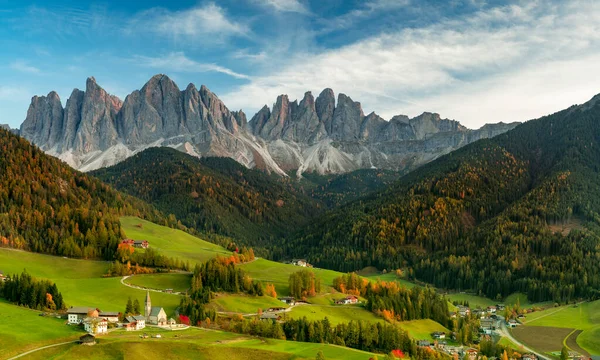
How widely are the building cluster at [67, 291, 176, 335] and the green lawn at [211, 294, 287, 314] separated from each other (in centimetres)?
1746

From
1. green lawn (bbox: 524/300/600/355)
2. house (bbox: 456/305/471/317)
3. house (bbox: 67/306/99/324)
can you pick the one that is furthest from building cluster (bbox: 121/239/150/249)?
green lawn (bbox: 524/300/600/355)

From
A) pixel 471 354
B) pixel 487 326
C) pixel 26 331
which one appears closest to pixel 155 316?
pixel 26 331

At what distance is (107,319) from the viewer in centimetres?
10362

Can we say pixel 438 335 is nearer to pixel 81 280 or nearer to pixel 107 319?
pixel 107 319

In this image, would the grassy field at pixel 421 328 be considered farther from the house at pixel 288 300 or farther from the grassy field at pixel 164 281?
the grassy field at pixel 164 281

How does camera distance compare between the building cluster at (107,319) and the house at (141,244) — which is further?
the house at (141,244)

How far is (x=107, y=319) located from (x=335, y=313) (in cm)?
5303

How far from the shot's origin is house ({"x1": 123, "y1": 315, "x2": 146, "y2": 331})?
10056 cm

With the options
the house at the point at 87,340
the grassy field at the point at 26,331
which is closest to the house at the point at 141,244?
the grassy field at the point at 26,331

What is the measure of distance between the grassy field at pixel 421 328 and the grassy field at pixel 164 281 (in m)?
54.5

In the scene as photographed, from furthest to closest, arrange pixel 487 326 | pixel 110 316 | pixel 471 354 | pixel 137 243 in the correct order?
pixel 137 243 → pixel 487 326 → pixel 471 354 → pixel 110 316

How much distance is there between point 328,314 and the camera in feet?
436

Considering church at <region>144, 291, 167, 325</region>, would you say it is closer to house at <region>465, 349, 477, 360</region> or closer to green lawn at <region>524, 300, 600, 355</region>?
house at <region>465, 349, 477, 360</region>

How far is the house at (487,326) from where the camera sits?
478ft
